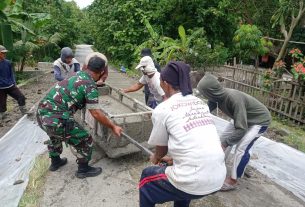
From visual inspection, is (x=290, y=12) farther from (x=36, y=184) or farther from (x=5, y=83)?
(x=36, y=184)

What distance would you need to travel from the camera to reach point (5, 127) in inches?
251

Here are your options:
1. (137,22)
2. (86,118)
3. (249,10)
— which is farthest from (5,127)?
(249,10)

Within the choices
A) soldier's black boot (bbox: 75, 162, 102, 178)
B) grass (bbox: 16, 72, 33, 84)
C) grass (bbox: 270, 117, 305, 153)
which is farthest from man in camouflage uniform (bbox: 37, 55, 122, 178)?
grass (bbox: 16, 72, 33, 84)

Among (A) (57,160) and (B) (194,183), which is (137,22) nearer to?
(A) (57,160)

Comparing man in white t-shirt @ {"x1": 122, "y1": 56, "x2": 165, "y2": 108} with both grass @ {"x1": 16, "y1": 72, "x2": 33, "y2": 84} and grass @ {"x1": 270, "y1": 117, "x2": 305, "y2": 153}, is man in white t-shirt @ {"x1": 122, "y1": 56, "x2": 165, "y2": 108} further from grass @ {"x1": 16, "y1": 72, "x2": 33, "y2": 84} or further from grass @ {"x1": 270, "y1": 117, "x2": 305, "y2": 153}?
grass @ {"x1": 16, "y1": 72, "x2": 33, "y2": 84}

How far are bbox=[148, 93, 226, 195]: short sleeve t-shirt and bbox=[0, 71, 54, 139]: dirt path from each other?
15.5ft

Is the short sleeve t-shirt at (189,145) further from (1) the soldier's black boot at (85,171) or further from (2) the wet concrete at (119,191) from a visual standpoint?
(1) the soldier's black boot at (85,171)

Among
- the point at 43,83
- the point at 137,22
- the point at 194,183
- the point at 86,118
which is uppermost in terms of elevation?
the point at 137,22

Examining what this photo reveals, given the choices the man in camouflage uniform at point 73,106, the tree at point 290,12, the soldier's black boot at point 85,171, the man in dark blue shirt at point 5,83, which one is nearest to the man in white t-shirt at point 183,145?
the man in camouflage uniform at point 73,106

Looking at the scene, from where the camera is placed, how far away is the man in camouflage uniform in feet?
12.0

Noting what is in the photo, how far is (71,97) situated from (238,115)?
2.07 metres

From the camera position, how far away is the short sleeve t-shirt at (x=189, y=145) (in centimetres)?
222

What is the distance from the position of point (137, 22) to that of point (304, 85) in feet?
30.0

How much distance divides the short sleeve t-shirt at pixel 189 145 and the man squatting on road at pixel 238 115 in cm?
146
